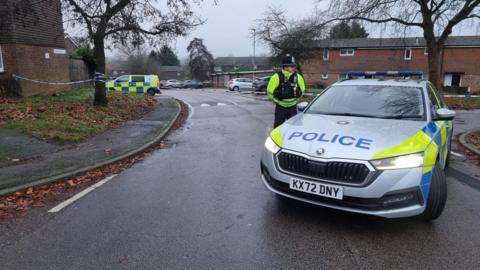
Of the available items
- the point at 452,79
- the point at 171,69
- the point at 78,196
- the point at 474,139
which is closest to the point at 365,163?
the point at 78,196

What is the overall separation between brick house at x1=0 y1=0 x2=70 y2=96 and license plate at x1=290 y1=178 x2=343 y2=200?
435 inches

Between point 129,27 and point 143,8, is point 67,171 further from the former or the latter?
point 143,8

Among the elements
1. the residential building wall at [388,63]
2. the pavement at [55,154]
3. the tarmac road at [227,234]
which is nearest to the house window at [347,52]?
the residential building wall at [388,63]

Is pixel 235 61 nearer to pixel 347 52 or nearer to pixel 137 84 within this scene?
pixel 347 52

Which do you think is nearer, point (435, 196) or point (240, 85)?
point (435, 196)

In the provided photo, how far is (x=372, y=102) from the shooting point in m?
4.86

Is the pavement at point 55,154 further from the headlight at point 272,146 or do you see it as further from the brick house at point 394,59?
the brick house at point 394,59

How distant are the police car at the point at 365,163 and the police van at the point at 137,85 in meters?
26.6

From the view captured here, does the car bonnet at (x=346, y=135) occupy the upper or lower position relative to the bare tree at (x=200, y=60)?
lower

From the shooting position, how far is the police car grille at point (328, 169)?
11.2ft

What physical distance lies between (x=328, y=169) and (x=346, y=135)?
509mm

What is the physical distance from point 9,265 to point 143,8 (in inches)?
514

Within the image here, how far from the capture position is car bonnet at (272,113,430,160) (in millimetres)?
3535

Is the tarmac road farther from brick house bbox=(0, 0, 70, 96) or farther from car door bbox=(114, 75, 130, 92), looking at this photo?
car door bbox=(114, 75, 130, 92)
